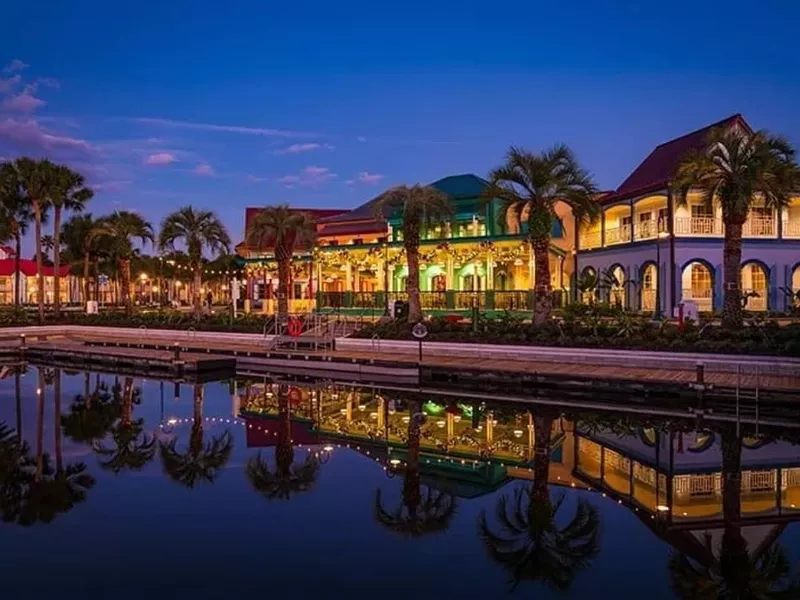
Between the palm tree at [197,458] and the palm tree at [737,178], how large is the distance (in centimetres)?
1659

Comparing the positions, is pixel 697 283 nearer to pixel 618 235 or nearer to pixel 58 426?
pixel 618 235

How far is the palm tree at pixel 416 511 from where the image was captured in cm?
1116

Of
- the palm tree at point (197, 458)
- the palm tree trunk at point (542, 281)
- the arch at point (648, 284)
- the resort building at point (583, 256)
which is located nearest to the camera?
the palm tree at point (197, 458)

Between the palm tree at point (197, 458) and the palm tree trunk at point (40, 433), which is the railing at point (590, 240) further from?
the palm tree trunk at point (40, 433)

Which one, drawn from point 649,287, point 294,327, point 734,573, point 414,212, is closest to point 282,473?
point 734,573

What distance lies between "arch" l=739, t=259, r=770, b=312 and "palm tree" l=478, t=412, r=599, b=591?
895 inches

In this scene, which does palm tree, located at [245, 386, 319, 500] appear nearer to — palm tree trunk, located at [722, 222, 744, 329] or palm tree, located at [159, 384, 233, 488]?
palm tree, located at [159, 384, 233, 488]

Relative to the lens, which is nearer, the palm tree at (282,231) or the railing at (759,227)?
the railing at (759,227)

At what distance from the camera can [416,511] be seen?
11.9 meters

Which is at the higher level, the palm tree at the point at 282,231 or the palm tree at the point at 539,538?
the palm tree at the point at 282,231

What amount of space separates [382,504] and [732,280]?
16.7 meters

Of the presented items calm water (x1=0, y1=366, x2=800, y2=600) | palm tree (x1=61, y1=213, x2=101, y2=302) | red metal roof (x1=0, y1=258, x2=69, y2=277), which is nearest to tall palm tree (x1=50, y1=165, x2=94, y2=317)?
palm tree (x1=61, y1=213, x2=101, y2=302)

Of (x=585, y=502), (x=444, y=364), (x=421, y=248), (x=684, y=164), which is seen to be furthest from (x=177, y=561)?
(x=421, y=248)

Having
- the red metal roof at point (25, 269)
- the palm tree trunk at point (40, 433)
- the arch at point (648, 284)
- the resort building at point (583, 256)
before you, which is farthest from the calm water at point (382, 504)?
the red metal roof at point (25, 269)
